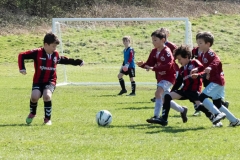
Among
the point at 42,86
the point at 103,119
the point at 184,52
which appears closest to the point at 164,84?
the point at 184,52

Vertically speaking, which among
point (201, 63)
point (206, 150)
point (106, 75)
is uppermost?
point (201, 63)

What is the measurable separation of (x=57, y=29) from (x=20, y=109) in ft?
27.8

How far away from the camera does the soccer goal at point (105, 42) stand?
22.9 metres

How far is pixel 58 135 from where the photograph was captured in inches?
324

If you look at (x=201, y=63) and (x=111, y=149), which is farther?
(x=201, y=63)

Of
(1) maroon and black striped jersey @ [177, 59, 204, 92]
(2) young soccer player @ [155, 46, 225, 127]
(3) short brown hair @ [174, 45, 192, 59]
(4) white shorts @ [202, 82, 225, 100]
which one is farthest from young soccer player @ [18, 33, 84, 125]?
(4) white shorts @ [202, 82, 225, 100]

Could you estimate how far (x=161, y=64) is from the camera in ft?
31.4

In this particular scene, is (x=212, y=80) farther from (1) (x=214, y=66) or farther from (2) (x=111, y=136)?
(2) (x=111, y=136)

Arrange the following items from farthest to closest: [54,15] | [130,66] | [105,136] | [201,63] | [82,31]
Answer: [54,15] < [82,31] < [130,66] < [201,63] < [105,136]

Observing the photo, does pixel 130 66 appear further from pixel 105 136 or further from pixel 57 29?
pixel 105 136

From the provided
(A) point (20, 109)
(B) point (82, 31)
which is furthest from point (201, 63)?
(B) point (82, 31)

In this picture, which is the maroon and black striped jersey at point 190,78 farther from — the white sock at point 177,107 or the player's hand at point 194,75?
the player's hand at point 194,75

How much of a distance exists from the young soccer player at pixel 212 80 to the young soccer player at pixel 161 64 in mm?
548

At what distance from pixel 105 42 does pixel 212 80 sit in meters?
15.4
